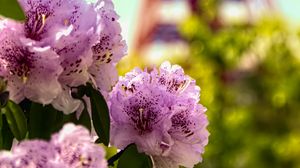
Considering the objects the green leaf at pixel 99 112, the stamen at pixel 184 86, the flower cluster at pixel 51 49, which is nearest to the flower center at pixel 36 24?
the flower cluster at pixel 51 49

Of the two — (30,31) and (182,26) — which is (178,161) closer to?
(30,31)

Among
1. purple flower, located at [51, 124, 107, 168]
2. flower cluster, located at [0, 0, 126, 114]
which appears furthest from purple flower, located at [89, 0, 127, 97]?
purple flower, located at [51, 124, 107, 168]

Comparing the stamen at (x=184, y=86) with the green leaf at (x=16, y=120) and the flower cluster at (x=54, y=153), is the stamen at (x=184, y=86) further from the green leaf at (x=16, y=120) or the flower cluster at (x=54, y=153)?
the flower cluster at (x=54, y=153)

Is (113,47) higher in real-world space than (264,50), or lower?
lower

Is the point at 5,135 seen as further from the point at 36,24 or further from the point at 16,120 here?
the point at 36,24

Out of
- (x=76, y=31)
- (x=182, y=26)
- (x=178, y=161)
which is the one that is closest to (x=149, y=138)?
(x=178, y=161)

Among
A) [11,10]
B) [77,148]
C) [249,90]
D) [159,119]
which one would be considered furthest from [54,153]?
[249,90]

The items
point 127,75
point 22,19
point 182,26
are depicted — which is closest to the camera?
point 22,19
